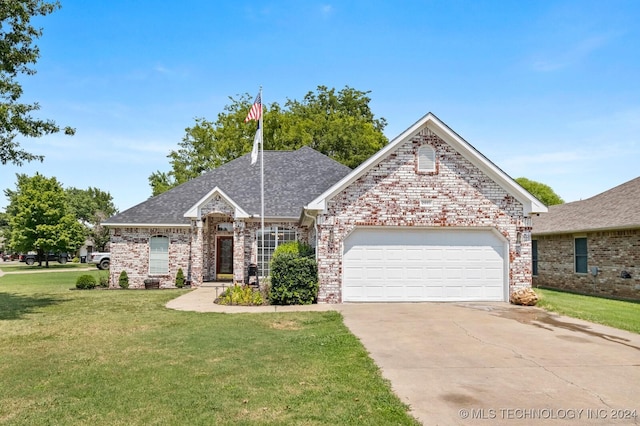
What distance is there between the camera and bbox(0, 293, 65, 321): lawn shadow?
43.7ft

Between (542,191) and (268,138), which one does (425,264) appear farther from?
(542,191)

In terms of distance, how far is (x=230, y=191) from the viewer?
24391 millimetres

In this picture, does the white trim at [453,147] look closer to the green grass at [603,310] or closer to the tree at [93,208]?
the green grass at [603,310]

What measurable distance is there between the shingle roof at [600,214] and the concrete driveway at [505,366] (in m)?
8.33

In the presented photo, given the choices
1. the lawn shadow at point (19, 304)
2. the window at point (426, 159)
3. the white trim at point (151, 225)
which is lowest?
the lawn shadow at point (19, 304)

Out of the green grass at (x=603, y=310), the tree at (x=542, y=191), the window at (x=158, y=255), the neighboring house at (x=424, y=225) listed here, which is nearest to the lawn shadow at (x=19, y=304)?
the window at (x=158, y=255)

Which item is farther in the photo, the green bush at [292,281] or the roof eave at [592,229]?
the roof eave at [592,229]

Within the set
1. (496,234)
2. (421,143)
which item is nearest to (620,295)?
(496,234)

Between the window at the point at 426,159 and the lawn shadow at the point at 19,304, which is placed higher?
the window at the point at 426,159

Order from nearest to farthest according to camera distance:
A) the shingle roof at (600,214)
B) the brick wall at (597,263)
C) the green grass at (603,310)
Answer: the green grass at (603,310) < the brick wall at (597,263) < the shingle roof at (600,214)

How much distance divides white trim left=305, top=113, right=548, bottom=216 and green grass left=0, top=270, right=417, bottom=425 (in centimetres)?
440

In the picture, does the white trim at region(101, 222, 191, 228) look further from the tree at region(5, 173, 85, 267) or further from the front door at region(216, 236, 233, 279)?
the tree at region(5, 173, 85, 267)

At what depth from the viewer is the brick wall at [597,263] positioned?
57.6 feet

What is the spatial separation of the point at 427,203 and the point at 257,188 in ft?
38.9
